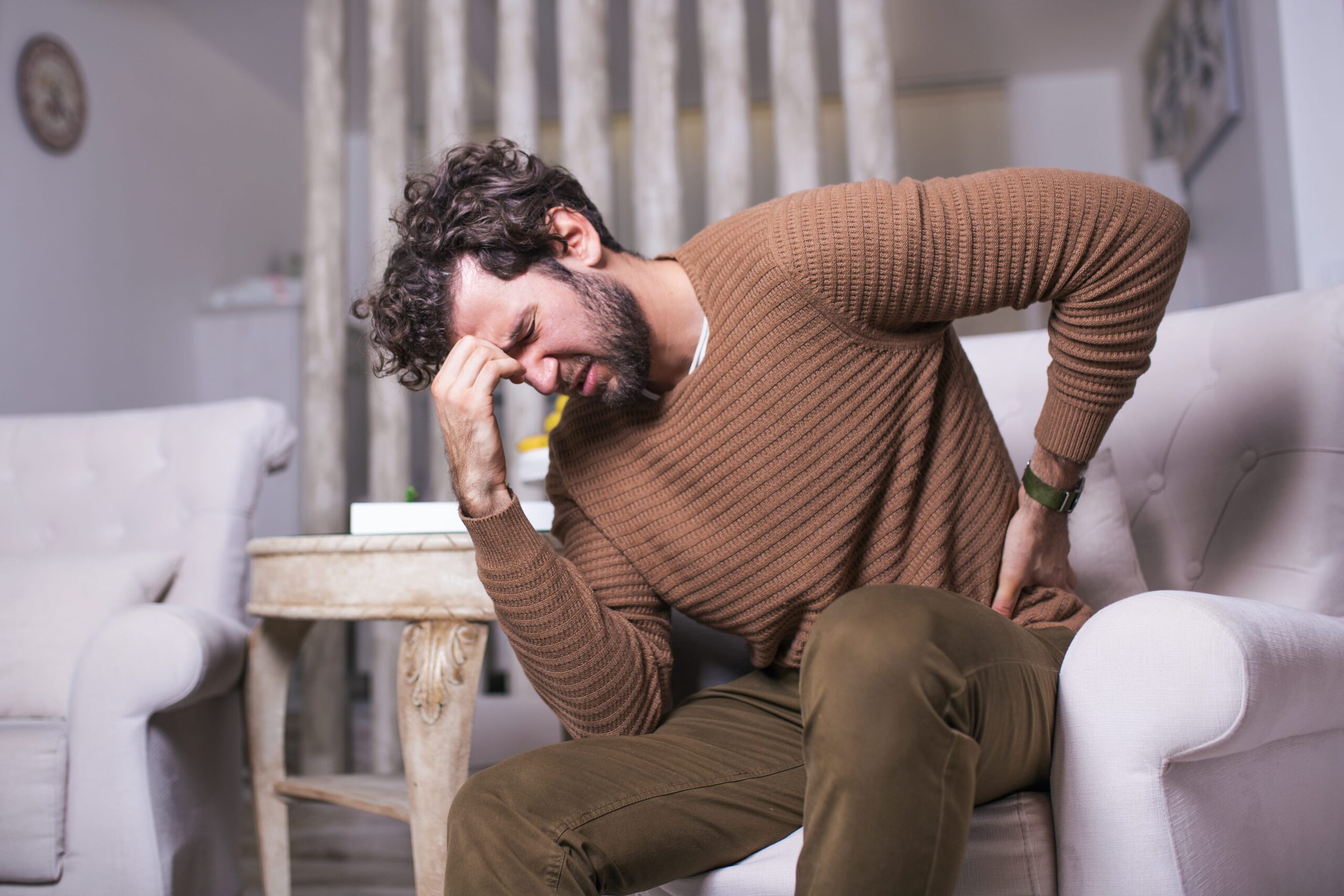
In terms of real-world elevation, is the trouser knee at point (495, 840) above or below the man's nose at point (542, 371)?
below

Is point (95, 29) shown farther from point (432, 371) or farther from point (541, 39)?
point (432, 371)

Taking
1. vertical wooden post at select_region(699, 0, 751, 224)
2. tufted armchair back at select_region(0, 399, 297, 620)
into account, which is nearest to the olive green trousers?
tufted armchair back at select_region(0, 399, 297, 620)

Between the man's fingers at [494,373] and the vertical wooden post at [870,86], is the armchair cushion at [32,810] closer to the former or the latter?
the man's fingers at [494,373]

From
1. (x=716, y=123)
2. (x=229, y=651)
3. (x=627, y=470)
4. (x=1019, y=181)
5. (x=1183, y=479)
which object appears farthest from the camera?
(x=716, y=123)

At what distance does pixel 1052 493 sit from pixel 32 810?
1.43 meters

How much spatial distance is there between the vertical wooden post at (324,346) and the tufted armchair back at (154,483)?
0.61 m

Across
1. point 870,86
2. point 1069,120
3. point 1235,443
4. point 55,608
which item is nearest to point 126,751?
point 55,608

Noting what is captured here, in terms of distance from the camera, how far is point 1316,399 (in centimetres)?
124

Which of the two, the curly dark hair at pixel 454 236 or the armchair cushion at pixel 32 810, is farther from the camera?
the armchair cushion at pixel 32 810

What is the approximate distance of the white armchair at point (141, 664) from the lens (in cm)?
145

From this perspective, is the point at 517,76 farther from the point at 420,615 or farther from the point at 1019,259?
the point at 1019,259

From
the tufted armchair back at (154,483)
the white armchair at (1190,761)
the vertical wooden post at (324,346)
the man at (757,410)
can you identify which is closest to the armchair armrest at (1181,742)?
the white armchair at (1190,761)

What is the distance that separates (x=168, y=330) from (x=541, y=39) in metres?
1.86

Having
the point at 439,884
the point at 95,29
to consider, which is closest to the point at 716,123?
the point at 439,884
